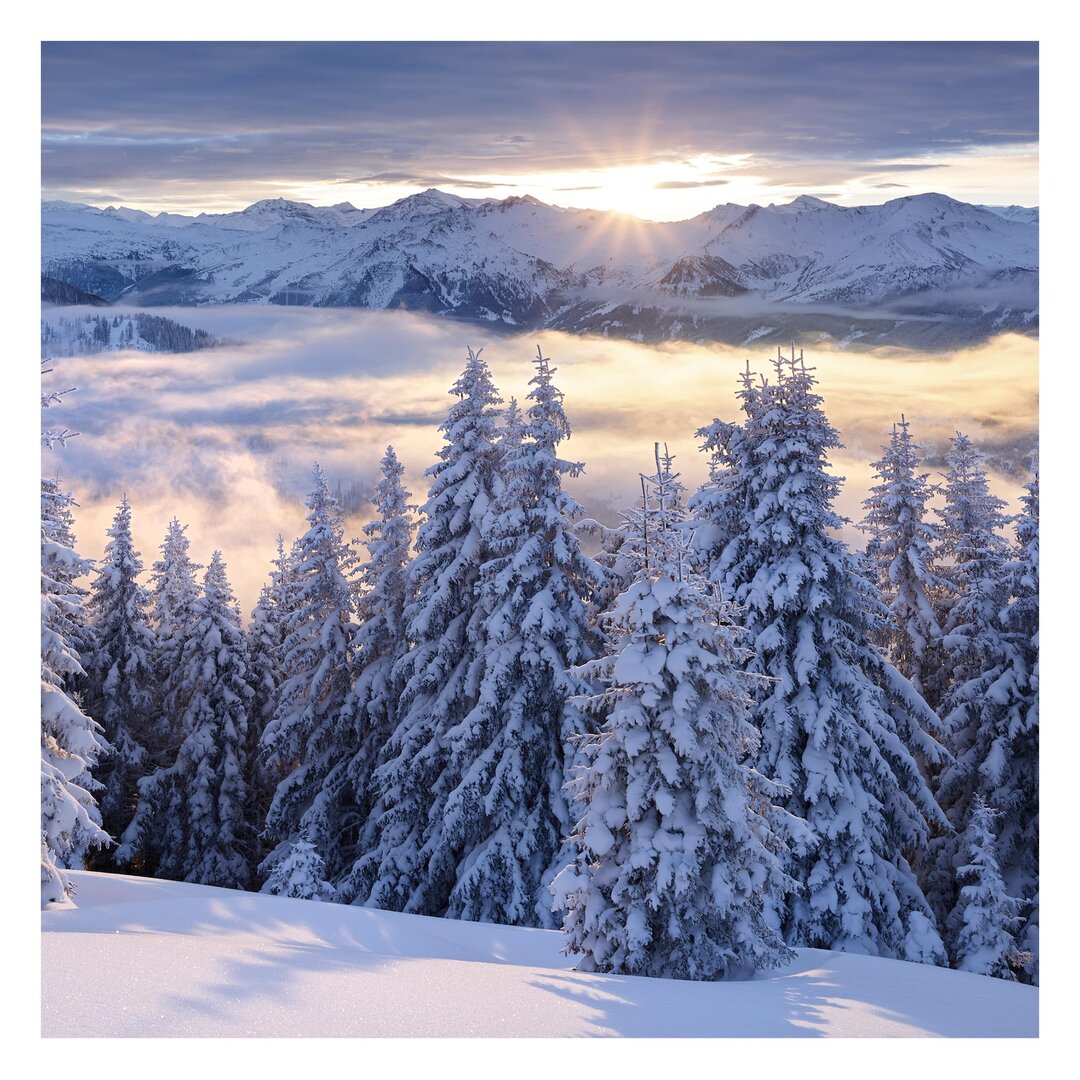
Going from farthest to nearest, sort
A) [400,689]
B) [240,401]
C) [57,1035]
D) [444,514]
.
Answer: [400,689], [444,514], [240,401], [57,1035]


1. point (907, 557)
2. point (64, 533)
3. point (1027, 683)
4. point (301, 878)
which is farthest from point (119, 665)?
point (1027, 683)

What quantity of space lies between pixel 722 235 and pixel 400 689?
12.6 metres

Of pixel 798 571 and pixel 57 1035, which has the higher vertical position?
pixel 798 571

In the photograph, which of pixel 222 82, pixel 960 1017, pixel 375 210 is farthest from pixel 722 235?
pixel 960 1017

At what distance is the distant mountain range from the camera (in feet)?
46.2

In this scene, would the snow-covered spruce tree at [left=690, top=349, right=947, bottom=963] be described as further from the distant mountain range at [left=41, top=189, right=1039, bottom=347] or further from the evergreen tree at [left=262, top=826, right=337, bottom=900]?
the evergreen tree at [left=262, top=826, right=337, bottom=900]

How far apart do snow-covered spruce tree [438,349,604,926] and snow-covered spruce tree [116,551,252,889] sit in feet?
36.9

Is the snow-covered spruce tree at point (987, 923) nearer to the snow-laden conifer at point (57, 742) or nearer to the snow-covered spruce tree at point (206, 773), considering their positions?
the snow-laden conifer at point (57, 742)

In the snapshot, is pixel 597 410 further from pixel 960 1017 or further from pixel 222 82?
pixel 960 1017

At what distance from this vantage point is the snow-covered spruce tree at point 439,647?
20.3m

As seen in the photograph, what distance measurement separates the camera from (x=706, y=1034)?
9.76m

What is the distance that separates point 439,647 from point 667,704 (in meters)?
9.68

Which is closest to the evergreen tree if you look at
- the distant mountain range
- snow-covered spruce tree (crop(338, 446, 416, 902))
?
snow-covered spruce tree (crop(338, 446, 416, 902))

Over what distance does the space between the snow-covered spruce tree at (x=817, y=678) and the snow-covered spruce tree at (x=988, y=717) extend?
294 centimetres
